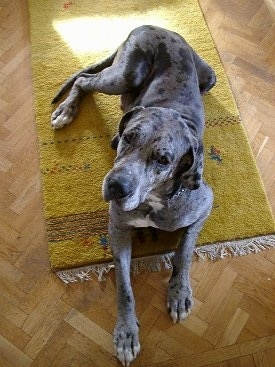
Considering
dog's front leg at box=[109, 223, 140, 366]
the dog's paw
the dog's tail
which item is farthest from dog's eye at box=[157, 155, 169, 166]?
the dog's tail

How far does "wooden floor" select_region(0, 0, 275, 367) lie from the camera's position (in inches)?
79.9

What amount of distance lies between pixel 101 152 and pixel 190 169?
0.89 meters


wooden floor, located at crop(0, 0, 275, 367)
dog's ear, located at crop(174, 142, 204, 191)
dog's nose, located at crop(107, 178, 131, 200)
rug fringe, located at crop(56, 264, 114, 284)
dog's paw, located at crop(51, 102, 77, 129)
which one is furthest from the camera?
dog's paw, located at crop(51, 102, 77, 129)

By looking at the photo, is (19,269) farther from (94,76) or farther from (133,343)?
(94,76)

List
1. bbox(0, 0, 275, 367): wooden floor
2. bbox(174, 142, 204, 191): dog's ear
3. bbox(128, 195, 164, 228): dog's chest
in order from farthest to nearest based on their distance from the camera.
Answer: bbox(0, 0, 275, 367): wooden floor → bbox(128, 195, 164, 228): dog's chest → bbox(174, 142, 204, 191): dog's ear

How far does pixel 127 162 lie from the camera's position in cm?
166

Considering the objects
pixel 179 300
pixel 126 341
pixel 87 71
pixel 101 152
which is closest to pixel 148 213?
pixel 179 300

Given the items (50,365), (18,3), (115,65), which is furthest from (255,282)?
(18,3)

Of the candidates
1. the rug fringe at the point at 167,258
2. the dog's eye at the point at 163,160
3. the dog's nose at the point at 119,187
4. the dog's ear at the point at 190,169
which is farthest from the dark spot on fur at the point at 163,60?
the rug fringe at the point at 167,258

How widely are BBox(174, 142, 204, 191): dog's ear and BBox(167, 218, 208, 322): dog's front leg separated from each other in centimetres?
39

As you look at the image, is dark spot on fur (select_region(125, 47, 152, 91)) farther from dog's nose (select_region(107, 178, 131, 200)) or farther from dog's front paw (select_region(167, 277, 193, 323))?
dog's front paw (select_region(167, 277, 193, 323))

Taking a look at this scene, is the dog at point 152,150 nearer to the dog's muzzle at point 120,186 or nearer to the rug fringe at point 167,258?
the dog's muzzle at point 120,186

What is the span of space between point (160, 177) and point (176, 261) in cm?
58

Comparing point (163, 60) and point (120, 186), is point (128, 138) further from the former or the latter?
point (163, 60)
